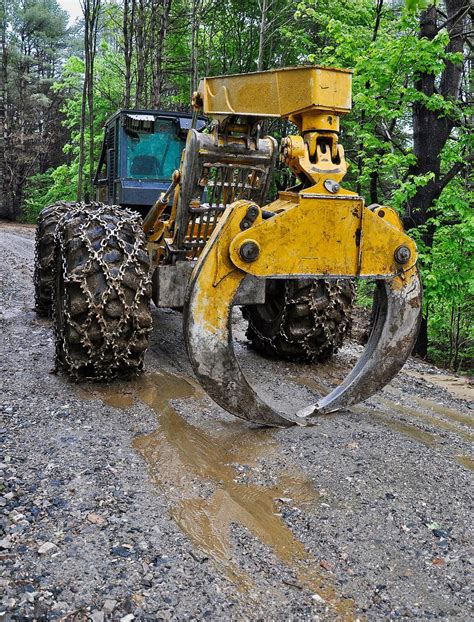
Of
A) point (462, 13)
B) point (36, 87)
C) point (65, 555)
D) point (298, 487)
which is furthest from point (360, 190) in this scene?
point (36, 87)

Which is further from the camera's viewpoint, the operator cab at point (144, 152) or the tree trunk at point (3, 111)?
the tree trunk at point (3, 111)

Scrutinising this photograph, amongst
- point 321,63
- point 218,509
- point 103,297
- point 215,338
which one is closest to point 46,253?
point 103,297

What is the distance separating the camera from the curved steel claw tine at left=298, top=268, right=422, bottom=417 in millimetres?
3783

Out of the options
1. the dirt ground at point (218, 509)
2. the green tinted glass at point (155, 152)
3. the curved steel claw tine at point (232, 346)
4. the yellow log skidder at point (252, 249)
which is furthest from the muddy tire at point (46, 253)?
the curved steel claw tine at point (232, 346)

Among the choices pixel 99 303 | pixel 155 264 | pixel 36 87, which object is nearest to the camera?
pixel 99 303

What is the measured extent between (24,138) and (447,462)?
104 feet

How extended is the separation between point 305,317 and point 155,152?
9.12 feet

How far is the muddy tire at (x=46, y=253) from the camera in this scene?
673 centimetres

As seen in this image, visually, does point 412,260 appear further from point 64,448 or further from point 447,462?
point 64,448

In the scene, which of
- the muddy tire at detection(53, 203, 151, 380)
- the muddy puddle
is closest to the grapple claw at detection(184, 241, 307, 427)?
the muddy puddle

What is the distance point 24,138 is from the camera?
102 feet

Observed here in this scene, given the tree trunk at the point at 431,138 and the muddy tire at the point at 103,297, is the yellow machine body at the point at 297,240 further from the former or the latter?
the tree trunk at the point at 431,138

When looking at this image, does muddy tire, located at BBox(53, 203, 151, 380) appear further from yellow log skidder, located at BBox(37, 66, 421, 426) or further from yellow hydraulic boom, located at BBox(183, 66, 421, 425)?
yellow hydraulic boom, located at BBox(183, 66, 421, 425)

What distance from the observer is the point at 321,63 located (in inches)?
449
